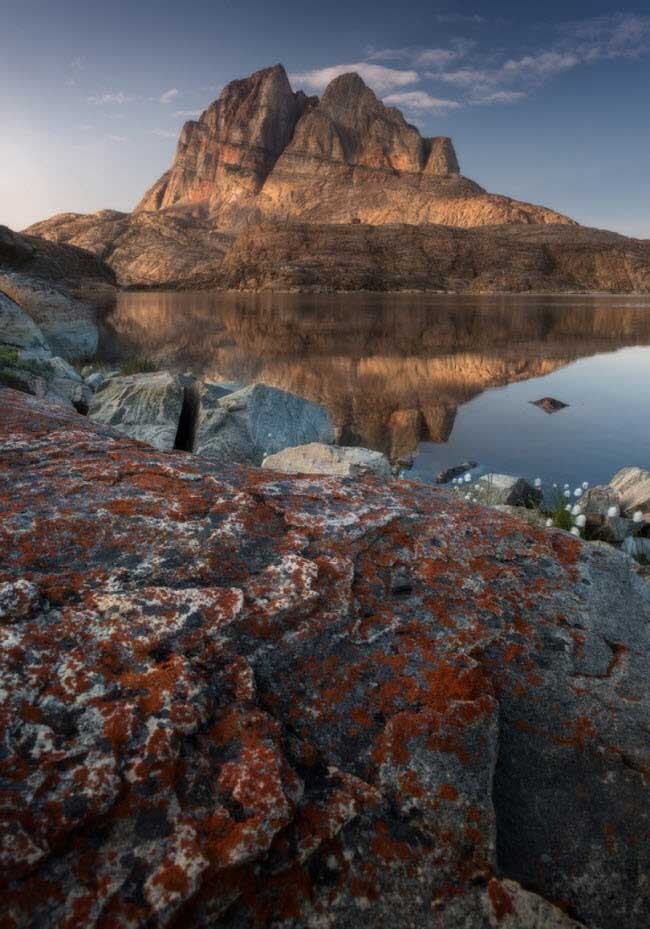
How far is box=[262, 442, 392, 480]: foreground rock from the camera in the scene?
7629 mm

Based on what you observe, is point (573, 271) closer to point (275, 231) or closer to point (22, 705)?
point (275, 231)

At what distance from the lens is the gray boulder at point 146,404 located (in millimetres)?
10312

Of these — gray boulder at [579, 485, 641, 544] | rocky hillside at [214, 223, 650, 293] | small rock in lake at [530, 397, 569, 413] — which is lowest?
gray boulder at [579, 485, 641, 544]

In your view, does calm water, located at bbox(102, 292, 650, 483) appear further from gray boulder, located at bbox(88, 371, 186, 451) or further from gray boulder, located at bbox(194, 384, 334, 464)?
gray boulder, located at bbox(88, 371, 186, 451)

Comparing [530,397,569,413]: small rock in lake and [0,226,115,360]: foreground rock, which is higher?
[0,226,115,360]: foreground rock

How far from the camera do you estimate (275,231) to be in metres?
166

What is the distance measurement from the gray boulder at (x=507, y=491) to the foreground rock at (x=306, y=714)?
6.51 metres

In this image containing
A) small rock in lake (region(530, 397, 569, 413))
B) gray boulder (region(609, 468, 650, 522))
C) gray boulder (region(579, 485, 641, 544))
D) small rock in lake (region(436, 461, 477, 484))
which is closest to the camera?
gray boulder (region(579, 485, 641, 544))

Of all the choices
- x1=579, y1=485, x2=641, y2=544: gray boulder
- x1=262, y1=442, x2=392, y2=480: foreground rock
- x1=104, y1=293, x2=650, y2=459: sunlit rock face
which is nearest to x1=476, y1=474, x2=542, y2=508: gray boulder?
x1=579, y1=485, x2=641, y2=544: gray boulder

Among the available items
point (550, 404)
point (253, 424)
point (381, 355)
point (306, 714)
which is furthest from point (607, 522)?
point (381, 355)

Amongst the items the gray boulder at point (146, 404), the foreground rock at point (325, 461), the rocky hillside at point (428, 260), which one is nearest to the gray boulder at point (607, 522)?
the foreground rock at point (325, 461)

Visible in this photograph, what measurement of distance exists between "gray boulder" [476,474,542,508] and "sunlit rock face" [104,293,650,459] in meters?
3.45

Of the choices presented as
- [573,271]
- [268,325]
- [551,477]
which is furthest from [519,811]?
[573,271]

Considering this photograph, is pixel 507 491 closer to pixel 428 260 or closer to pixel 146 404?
pixel 146 404
